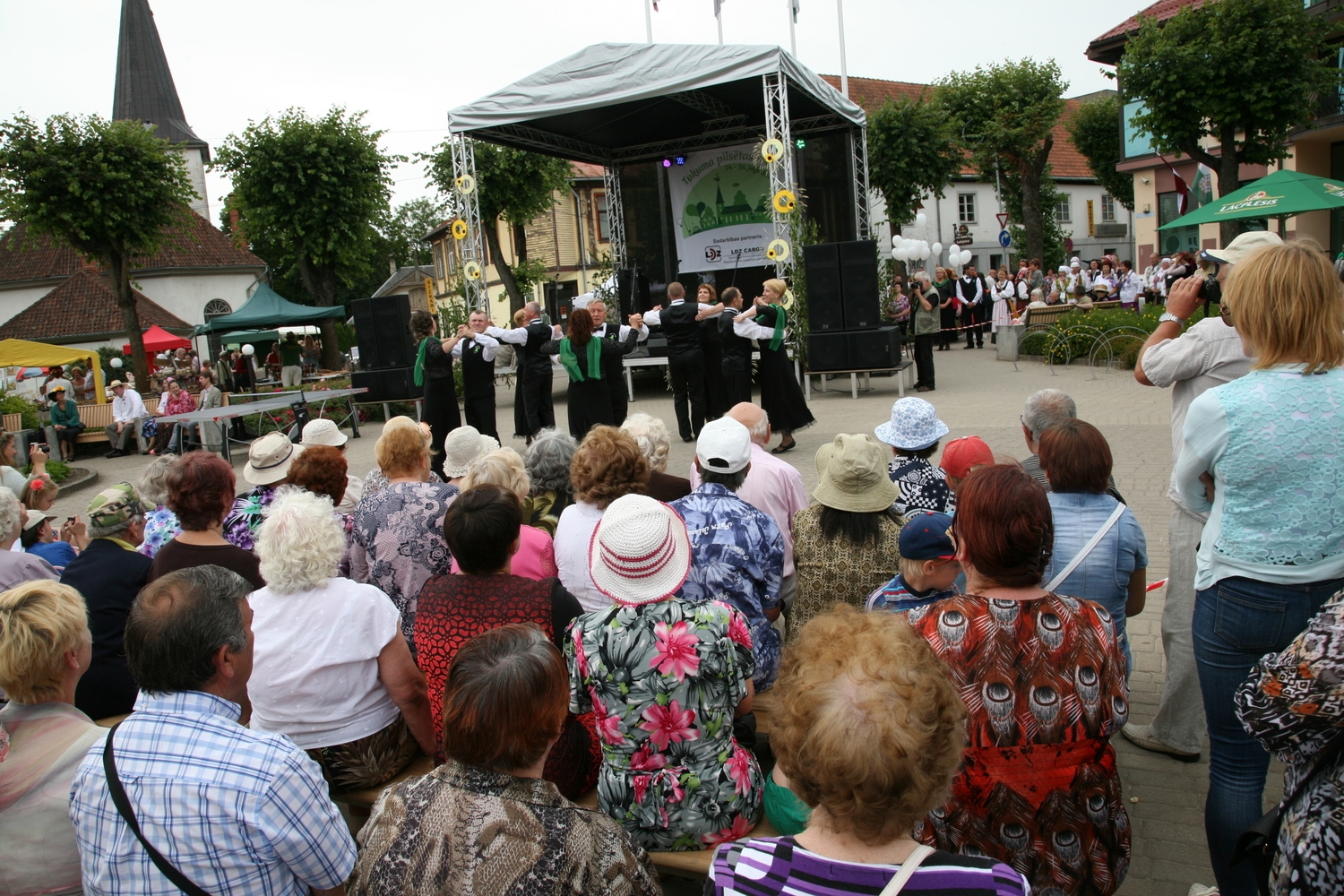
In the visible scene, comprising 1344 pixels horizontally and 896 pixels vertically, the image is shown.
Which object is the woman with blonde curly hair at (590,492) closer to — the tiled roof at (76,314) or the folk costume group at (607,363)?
the folk costume group at (607,363)

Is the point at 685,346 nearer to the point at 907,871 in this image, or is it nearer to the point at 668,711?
the point at 668,711

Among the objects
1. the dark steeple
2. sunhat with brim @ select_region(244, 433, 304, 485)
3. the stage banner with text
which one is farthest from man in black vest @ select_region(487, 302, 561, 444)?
the dark steeple

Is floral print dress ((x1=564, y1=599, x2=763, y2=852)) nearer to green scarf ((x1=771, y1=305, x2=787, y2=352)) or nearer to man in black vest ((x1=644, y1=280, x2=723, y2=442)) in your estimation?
green scarf ((x1=771, y1=305, x2=787, y2=352))

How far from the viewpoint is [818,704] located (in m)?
1.36

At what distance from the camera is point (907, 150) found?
2288 centimetres

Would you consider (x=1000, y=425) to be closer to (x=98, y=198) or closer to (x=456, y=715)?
(x=456, y=715)

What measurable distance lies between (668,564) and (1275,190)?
1366 centimetres

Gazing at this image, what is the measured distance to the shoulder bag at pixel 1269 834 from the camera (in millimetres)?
1504

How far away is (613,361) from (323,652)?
6.38m

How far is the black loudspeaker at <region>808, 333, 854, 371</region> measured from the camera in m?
12.1

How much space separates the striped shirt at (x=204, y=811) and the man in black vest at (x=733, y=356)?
766 centimetres

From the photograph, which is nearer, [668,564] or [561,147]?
[668,564]

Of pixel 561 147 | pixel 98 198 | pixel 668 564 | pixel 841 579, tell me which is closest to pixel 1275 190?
pixel 561 147

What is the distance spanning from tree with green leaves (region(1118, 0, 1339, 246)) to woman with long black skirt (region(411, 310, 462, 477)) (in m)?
14.7
